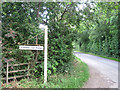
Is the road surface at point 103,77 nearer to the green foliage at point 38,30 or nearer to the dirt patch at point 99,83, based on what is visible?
the dirt patch at point 99,83

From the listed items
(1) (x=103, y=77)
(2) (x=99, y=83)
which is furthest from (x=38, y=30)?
(1) (x=103, y=77)

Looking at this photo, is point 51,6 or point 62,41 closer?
point 51,6

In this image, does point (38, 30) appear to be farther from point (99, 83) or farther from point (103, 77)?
point (103, 77)

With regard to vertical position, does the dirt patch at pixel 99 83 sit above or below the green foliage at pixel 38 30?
below

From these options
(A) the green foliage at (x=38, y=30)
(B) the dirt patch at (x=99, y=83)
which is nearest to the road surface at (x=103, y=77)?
(B) the dirt patch at (x=99, y=83)

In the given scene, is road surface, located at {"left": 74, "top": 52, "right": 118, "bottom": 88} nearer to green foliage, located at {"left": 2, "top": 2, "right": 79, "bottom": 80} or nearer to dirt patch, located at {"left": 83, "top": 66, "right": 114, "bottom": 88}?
dirt patch, located at {"left": 83, "top": 66, "right": 114, "bottom": 88}

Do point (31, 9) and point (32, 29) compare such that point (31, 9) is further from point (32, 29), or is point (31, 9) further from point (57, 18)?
point (57, 18)

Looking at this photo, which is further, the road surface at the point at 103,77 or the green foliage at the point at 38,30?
the road surface at the point at 103,77

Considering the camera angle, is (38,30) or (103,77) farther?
(103,77)

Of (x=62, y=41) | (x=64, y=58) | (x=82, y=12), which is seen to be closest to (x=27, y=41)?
(x=62, y=41)

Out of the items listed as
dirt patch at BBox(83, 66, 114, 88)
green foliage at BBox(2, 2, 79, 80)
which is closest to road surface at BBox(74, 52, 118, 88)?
dirt patch at BBox(83, 66, 114, 88)

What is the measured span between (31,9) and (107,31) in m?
12.5

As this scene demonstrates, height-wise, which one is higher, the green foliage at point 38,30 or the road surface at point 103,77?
the green foliage at point 38,30

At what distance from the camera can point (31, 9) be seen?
11.7 feet
